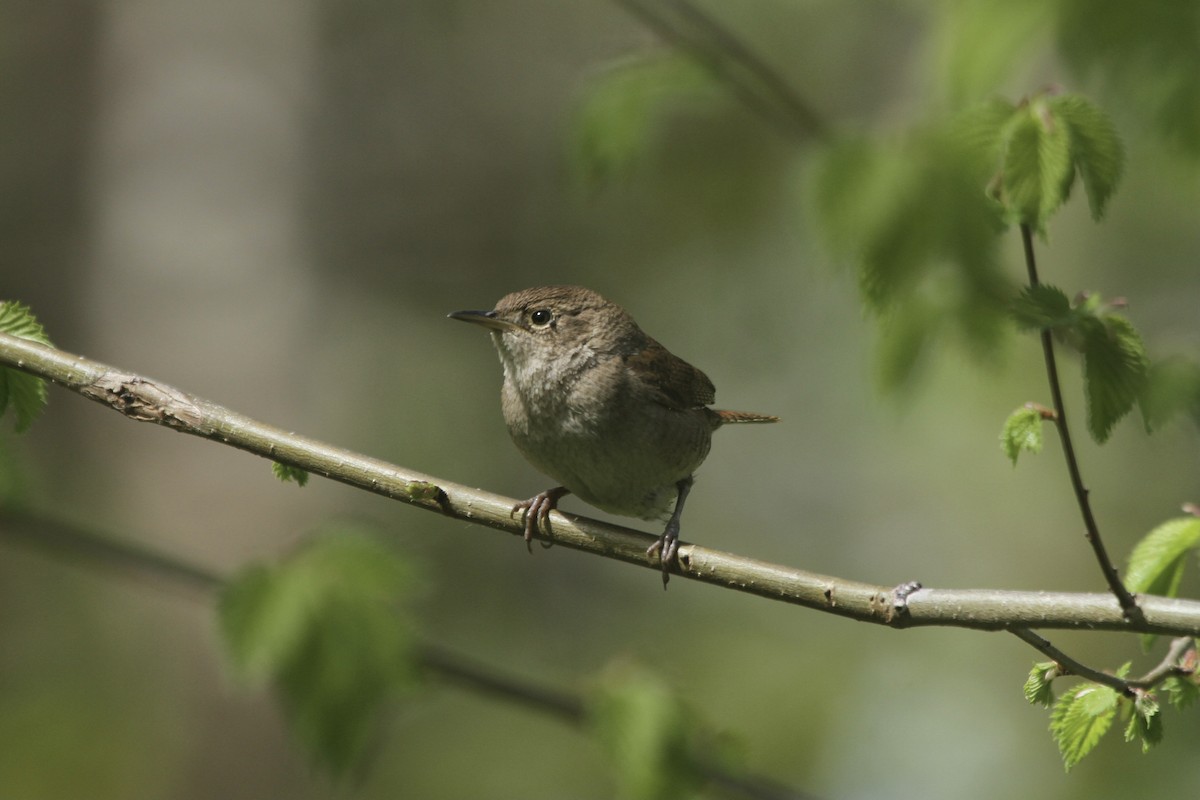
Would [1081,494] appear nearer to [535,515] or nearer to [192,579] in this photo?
[535,515]

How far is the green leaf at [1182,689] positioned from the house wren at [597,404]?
1.56m

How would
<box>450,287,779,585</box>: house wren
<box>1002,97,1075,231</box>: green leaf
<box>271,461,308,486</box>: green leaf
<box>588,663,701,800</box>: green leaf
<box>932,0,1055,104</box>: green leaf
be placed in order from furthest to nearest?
<box>450,287,779,585</box>: house wren, <box>588,663,701,800</box>: green leaf, <box>932,0,1055,104</box>: green leaf, <box>271,461,308,486</box>: green leaf, <box>1002,97,1075,231</box>: green leaf

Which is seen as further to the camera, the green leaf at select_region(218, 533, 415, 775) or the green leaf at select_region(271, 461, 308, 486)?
the green leaf at select_region(218, 533, 415, 775)

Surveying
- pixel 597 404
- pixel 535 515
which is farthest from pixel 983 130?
pixel 597 404

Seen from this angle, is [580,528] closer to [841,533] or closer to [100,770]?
[100,770]

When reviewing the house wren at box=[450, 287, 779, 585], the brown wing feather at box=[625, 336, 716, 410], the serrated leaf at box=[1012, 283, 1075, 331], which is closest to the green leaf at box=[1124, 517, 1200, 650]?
the serrated leaf at box=[1012, 283, 1075, 331]

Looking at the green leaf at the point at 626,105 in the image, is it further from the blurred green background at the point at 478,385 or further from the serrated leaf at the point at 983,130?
the blurred green background at the point at 478,385

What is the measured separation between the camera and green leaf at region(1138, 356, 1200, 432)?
2953mm

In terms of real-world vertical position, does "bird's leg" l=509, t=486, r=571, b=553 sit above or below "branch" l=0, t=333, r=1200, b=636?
below

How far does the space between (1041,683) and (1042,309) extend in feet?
2.43

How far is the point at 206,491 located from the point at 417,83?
20.8 feet

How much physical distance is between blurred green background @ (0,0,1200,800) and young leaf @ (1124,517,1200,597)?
4.05m

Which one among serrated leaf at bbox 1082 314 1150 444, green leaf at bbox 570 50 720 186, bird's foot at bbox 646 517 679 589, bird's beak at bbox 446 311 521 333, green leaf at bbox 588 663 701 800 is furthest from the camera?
bird's beak at bbox 446 311 521 333

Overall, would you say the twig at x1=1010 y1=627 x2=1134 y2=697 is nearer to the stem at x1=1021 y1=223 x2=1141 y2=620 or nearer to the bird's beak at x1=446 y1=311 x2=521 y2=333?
the stem at x1=1021 y1=223 x2=1141 y2=620
